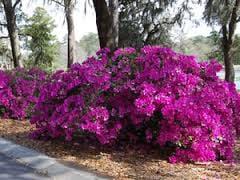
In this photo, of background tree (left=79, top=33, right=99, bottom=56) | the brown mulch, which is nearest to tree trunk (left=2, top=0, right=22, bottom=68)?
the brown mulch

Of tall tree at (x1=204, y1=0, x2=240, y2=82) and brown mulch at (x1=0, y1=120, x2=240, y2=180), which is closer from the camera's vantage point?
brown mulch at (x1=0, y1=120, x2=240, y2=180)

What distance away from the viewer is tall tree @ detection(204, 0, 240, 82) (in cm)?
1869

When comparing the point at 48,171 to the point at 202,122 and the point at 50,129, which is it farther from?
the point at 202,122

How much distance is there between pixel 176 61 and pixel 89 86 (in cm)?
129

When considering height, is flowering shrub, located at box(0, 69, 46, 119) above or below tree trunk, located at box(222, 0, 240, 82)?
below

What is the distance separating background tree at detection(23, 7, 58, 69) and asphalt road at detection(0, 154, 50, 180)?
2926 centimetres

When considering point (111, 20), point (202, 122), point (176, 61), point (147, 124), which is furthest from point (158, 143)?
point (111, 20)

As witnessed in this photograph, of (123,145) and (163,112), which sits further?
(123,145)

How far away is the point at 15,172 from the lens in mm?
5477

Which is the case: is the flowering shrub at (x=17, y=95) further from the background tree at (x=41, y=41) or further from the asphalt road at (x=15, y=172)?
the background tree at (x=41, y=41)

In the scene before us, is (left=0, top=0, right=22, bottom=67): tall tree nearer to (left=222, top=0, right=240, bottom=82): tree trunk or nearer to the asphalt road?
(left=222, top=0, right=240, bottom=82): tree trunk

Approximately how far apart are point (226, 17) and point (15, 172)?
15.6m

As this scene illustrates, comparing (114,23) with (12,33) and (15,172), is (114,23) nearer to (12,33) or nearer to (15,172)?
(15,172)

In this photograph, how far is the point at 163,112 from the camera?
5.64 m
